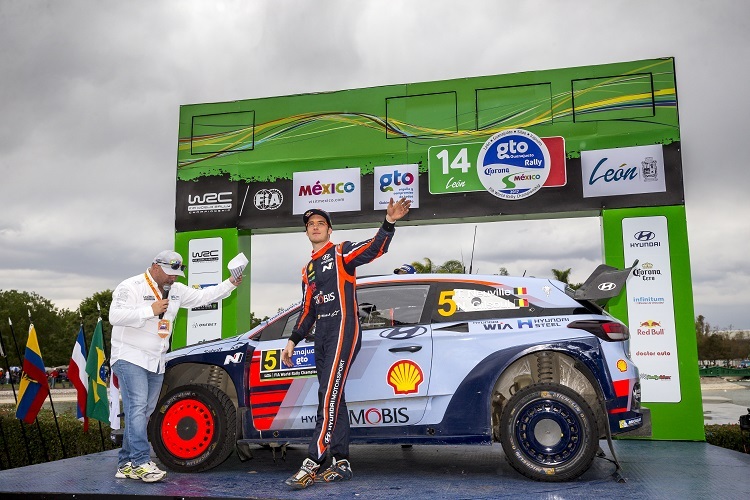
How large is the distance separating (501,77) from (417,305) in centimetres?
465

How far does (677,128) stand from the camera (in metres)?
7.89

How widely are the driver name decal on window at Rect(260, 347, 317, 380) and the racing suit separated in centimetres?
25

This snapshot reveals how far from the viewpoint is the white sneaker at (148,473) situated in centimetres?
450

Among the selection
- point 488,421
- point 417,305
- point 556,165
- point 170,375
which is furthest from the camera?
point 556,165

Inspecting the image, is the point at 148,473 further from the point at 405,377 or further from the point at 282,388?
the point at 405,377

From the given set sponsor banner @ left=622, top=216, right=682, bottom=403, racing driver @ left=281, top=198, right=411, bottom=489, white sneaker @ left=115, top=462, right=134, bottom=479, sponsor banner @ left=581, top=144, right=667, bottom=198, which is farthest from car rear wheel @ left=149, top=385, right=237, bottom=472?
sponsor banner @ left=581, top=144, right=667, bottom=198

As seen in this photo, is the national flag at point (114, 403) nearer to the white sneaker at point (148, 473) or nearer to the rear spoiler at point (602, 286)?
the white sneaker at point (148, 473)

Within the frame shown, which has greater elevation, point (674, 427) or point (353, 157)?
point (353, 157)

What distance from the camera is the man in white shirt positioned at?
473cm

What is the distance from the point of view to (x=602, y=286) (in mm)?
4680

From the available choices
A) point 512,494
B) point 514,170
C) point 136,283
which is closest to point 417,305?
point 512,494

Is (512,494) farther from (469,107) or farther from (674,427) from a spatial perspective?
(469,107)

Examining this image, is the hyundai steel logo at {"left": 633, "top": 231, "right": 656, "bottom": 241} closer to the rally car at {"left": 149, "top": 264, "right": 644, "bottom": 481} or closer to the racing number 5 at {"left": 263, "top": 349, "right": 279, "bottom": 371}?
the rally car at {"left": 149, "top": 264, "right": 644, "bottom": 481}

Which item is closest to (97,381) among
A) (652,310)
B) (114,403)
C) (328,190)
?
(114,403)
